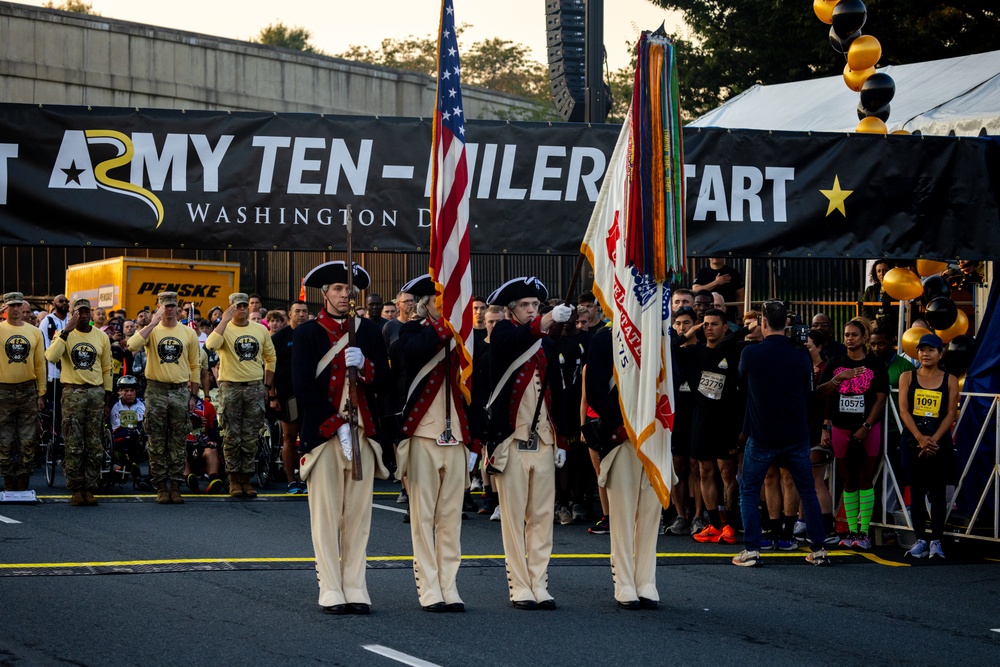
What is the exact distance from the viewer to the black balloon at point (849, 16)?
14703 mm

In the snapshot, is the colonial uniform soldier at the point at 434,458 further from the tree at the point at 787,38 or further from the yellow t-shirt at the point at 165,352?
the tree at the point at 787,38

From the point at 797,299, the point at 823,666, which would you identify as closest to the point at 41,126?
the point at 823,666

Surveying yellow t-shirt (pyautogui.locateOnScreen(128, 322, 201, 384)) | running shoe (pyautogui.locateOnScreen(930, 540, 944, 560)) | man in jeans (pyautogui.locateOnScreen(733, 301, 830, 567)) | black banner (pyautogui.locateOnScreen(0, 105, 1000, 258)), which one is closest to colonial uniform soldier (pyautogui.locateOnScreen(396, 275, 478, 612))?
black banner (pyautogui.locateOnScreen(0, 105, 1000, 258))

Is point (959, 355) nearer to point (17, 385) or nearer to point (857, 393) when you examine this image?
point (857, 393)

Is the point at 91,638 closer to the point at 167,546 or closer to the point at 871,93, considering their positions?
the point at 167,546

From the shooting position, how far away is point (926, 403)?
11430 mm

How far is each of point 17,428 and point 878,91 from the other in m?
9.53

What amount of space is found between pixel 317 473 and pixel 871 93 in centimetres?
819

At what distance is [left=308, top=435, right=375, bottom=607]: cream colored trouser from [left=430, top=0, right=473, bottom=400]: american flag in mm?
976

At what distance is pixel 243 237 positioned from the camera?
1131 cm

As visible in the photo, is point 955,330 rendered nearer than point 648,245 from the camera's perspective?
No

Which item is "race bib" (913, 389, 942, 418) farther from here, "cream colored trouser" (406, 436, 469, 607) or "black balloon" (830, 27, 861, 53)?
"black balloon" (830, 27, 861, 53)

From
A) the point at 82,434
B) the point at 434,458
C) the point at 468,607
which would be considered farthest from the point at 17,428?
the point at 468,607

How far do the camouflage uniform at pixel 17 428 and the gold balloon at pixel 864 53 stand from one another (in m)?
9.31
